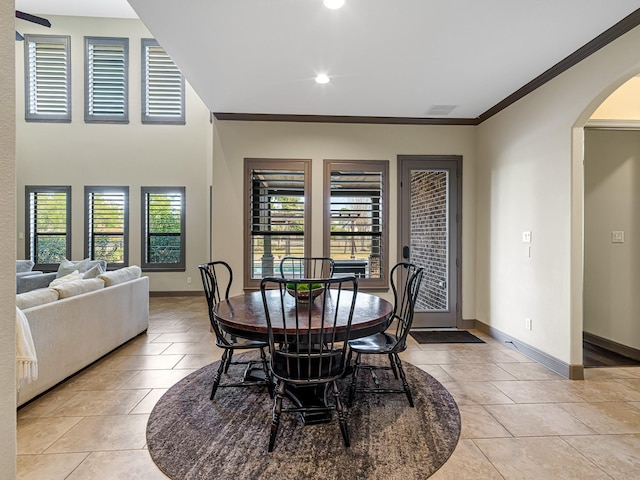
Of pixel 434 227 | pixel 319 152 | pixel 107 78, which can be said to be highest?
pixel 107 78

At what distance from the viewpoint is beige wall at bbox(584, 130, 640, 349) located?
11.2ft

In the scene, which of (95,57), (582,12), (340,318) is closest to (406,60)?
(582,12)

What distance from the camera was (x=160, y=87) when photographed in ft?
22.9

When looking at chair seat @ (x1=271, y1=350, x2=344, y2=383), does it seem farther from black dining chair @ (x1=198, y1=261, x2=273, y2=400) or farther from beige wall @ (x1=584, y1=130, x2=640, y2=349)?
beige wall @ (x1=584, y1=130, x2=640, y2=349)

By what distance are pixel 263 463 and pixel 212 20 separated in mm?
2931

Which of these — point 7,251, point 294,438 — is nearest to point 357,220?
point 294,438

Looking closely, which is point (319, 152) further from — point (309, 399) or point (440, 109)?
point (309, 399)

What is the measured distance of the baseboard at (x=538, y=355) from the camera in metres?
2.91

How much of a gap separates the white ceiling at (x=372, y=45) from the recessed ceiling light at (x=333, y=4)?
0.04 meters

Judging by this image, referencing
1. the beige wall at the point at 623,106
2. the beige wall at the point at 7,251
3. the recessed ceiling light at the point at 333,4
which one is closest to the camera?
the beige wall at the point at 7,251

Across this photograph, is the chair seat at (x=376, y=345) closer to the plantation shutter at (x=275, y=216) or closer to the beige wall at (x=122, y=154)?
the plantation shutter at (x=275, y=216)

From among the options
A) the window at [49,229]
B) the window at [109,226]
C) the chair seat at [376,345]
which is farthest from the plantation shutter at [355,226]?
the window at [49,229]

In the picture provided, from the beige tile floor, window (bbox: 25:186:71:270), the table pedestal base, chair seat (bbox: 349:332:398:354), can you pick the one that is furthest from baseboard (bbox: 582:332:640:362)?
window (bbox: 25:186:71:270)

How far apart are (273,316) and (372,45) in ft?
7.53
